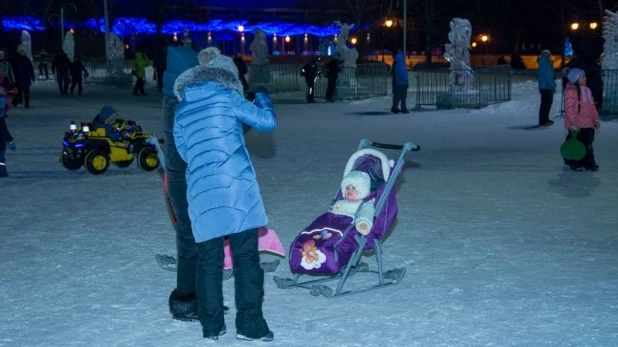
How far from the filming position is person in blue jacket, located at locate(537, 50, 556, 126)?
18031 mm

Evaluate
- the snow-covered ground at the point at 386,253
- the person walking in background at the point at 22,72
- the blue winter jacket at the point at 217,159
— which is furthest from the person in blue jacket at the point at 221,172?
the person walking in background at the point at 22,72

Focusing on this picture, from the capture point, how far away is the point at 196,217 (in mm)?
4914

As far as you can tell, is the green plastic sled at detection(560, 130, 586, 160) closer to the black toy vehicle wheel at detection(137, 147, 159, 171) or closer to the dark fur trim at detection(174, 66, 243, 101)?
the black toy vehicle wheel at detection(137, 147, 159, 171)

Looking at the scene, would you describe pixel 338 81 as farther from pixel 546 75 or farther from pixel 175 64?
pixel 175 64

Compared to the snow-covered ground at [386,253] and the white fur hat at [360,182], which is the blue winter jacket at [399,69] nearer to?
the snow-covered ground at [386,253]

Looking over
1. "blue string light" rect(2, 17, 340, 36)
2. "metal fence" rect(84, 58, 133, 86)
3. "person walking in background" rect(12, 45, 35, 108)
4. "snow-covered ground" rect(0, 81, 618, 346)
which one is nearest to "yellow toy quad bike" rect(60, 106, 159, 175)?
"snow-covered ground" rect(0, 81, 618, 346)

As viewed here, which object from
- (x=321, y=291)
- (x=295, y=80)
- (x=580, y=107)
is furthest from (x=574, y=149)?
(x=295, y=80)

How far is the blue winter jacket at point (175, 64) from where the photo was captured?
5.18 metres

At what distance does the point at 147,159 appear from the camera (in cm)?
1235

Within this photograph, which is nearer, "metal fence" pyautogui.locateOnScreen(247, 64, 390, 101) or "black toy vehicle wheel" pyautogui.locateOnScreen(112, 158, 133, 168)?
"black toy vehicle wheel" pyautogui.locateOnScreen(112, 158, 133, 168)

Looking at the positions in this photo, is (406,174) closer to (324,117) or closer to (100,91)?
(324,117)

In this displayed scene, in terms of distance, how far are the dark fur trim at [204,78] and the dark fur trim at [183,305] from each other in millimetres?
1275

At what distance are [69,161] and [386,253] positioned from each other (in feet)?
21.2

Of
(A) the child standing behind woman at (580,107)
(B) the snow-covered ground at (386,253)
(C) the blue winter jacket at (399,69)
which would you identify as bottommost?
(B) the snow-covered ground at (386,253)
